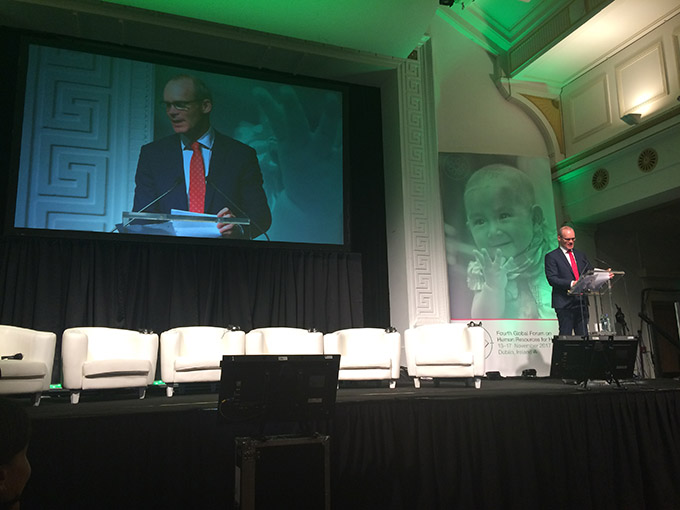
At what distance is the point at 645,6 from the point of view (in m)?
6.46

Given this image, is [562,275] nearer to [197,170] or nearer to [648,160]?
[648,160]

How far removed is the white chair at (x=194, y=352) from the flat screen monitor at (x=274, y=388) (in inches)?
80.3

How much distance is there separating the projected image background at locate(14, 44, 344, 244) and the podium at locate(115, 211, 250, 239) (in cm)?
13

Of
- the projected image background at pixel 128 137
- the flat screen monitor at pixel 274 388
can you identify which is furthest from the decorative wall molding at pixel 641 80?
the flat screen monitor at pixel 274 388

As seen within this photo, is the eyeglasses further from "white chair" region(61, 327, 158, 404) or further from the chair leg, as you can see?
the chair leg

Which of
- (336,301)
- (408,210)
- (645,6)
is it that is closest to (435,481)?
(336,301)

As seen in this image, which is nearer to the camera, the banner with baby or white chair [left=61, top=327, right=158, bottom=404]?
white chair [left=61, top=327, right=158, bottom=404]

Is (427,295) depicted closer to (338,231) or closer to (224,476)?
(338,231)

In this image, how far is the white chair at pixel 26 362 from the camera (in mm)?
3842

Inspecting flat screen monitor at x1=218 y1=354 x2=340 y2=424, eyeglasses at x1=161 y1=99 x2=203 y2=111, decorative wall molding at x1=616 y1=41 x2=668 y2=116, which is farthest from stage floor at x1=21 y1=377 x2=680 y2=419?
decorative wall molding at x1=616 y1=41 x2=668 y2=116

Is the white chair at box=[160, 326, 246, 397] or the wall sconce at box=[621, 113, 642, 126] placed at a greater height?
the wall sconce at box=[621, 113, 642, 126]

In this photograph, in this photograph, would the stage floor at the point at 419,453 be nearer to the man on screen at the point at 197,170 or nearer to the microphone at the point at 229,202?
the man on screen at the point at 197,170

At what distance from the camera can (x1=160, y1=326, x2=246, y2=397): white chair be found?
184 inches

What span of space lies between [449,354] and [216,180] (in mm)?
3253
